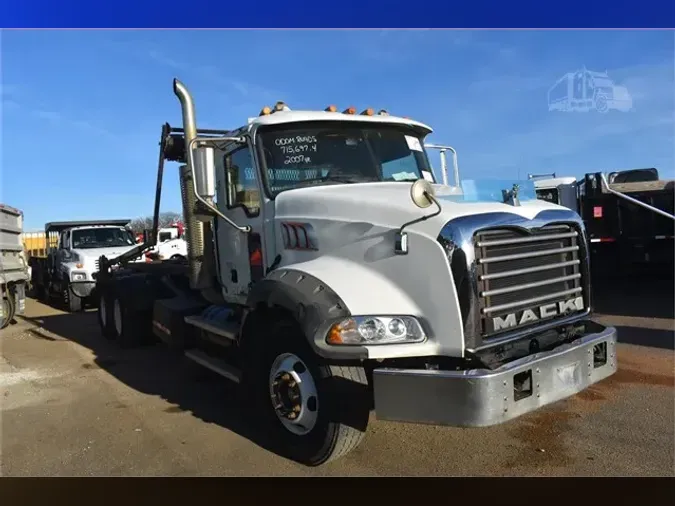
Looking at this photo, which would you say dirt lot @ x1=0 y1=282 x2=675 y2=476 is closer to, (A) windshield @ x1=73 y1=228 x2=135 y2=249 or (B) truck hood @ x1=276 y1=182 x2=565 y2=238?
(B) truck hood @ x1=276 y1=182 x2=565 y2=238

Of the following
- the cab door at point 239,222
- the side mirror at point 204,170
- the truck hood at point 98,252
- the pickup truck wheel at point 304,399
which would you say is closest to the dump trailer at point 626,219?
the cab door at point 239,222

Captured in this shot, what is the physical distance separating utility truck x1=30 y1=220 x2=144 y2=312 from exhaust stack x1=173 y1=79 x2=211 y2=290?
6.00 meters

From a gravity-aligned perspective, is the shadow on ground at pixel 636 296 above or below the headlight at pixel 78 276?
below

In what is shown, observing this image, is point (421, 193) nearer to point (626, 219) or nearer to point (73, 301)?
point (626, 219)

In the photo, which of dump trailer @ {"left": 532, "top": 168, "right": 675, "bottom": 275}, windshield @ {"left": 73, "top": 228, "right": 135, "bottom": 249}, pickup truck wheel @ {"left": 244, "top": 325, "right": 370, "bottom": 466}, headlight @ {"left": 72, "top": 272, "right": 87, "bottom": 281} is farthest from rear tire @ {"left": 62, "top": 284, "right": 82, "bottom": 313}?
dump trailer @ {"left": 532, "top": 168, "right": 675, "bottom": 275}

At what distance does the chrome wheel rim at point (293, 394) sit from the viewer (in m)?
3.81

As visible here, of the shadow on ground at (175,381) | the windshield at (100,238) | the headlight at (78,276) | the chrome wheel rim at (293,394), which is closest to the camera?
the chrome wheel rim at (293,394)

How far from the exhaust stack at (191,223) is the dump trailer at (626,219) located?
752cm

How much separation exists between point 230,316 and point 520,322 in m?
2.78

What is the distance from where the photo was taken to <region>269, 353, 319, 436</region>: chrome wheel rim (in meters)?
3.81

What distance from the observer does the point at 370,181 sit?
4660 millimetres

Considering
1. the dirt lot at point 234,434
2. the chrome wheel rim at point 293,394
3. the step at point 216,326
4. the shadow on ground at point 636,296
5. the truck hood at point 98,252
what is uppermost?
the truck hood at point 98,252

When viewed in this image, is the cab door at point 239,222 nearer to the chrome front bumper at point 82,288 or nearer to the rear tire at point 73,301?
the chrome front bumper at point 82,288
